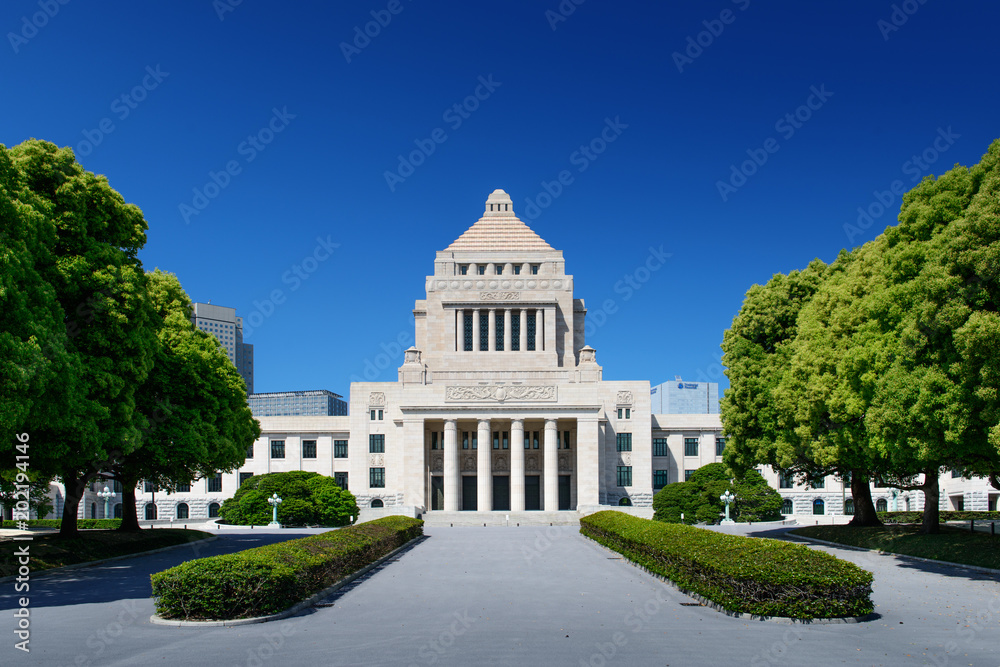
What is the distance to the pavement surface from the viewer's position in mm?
12242

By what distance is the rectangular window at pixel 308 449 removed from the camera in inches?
2741

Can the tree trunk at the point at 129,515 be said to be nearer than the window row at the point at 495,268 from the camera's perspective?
Yes

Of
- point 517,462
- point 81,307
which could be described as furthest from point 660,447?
point 81,307

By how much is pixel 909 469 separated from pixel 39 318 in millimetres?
28394

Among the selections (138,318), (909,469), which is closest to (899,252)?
(909,469)

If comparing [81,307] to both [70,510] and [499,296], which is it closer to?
[70,510]

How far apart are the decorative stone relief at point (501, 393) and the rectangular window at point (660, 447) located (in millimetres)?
13387

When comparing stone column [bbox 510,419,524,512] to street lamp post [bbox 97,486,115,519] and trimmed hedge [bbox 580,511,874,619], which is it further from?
trimmed hedge [bbox 580,511,874,619]

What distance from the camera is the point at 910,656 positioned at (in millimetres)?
12156

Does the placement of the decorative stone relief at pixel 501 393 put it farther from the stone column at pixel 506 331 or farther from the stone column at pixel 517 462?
the stone column at pixel 506 331

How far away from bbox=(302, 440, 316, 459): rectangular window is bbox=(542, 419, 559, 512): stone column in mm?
20668

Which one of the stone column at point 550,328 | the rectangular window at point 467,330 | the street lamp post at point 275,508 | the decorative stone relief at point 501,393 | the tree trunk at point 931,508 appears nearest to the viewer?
the tree trunk at point 931,508

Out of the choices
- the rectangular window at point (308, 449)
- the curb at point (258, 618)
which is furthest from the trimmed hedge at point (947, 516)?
the rectangular window at point (308, 449)

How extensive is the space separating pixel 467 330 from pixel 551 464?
17.1 m
